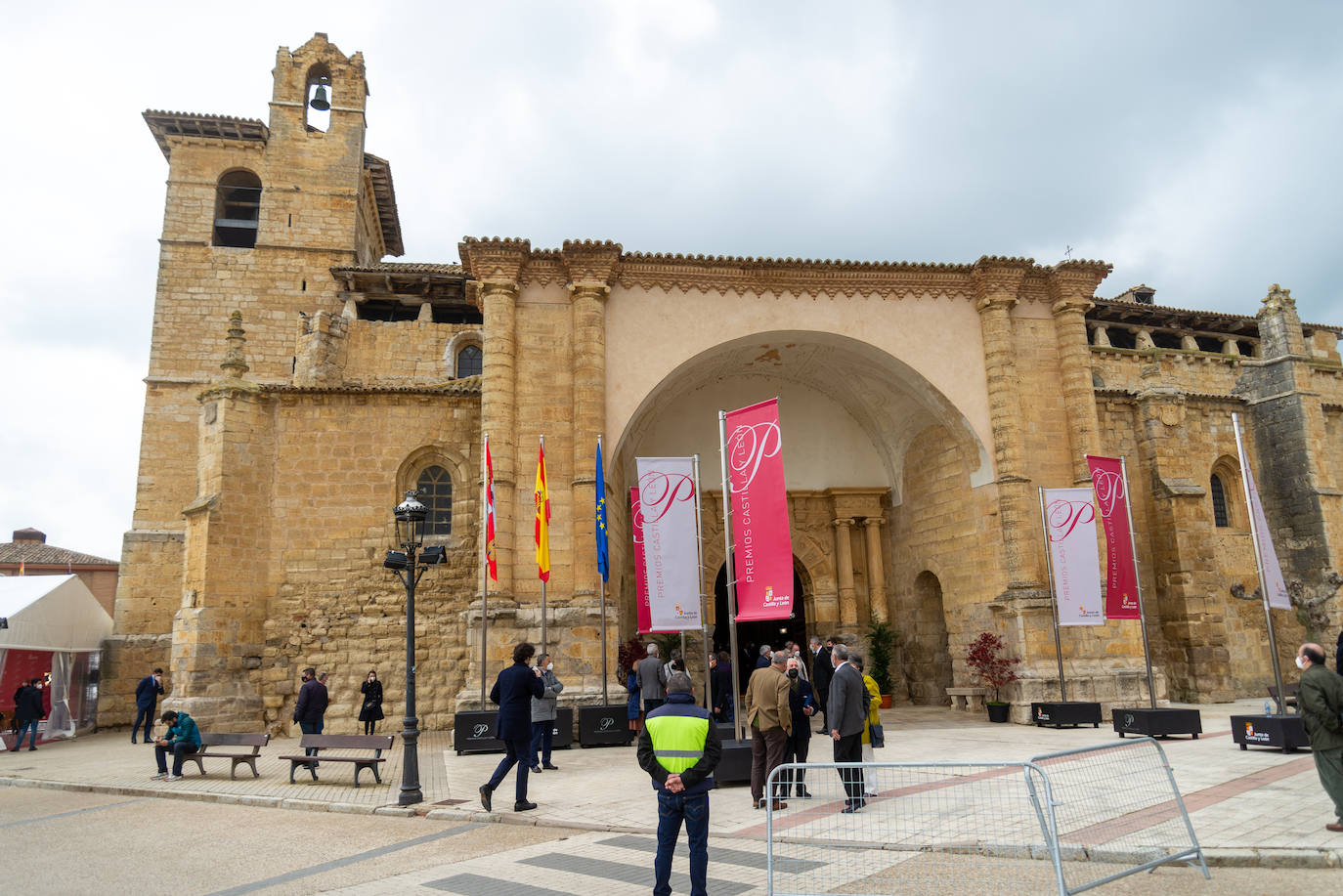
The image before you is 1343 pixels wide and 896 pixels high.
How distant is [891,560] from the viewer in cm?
2070

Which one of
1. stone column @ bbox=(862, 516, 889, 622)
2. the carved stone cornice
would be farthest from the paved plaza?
the carved stone cornice

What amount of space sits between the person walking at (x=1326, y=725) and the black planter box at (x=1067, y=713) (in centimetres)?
806

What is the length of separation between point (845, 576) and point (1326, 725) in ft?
46.2

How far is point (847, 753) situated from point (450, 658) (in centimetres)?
990

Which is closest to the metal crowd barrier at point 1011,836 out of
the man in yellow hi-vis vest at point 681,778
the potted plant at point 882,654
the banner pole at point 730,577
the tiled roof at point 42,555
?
the man in yellow hi-vis vest at point 681,778

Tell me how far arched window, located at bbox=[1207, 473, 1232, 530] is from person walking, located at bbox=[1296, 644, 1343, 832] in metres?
17.7

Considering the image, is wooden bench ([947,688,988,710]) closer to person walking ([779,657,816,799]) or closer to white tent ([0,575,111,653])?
person walking ([779,657,816,799])

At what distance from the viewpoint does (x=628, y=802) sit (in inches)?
341

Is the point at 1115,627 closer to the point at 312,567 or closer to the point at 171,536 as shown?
the point at 312,567

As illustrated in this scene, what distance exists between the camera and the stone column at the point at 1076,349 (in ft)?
56.1

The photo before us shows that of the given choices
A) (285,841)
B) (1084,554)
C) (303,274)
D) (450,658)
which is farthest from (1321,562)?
(303,274)

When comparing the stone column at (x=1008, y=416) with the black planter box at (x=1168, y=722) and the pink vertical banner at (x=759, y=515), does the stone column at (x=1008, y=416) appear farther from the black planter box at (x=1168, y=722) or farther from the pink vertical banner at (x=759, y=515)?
the pink vertical banner at (x=759, y=515)

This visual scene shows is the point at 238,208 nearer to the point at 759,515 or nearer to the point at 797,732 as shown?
the point at 759,515

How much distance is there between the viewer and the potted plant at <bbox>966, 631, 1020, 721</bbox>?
15.6m
